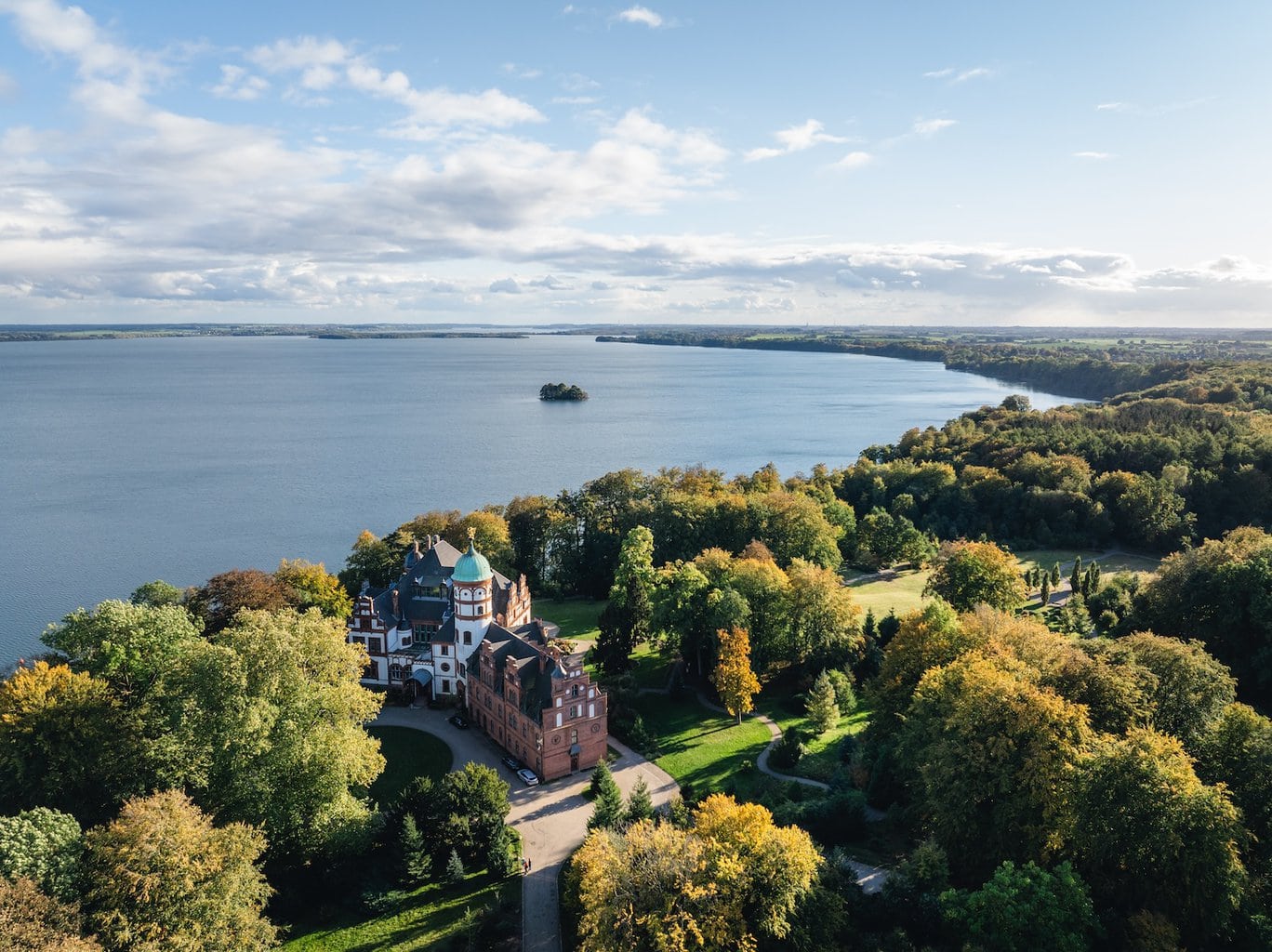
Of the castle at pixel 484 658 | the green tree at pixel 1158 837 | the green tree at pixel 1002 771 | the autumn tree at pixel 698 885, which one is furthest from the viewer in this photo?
the castle at pixel 484 658

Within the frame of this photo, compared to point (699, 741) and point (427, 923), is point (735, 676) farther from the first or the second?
point (427, 923)

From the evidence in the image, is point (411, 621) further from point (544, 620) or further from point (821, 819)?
point (821, 819)

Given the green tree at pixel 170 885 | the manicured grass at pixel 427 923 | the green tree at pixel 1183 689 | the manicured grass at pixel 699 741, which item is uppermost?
the green tree at pixel 1183 689

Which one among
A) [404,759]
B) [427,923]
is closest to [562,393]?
[404,759]

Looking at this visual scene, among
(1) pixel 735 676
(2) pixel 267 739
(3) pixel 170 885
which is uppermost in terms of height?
(2) pixel 267 739

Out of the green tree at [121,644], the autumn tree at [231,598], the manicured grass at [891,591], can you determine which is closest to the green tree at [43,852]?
the green tree at [121,644]

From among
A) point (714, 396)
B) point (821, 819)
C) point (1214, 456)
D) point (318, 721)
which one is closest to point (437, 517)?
point (318, 721)

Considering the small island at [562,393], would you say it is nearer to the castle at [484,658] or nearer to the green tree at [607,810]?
the castle at [484,658]

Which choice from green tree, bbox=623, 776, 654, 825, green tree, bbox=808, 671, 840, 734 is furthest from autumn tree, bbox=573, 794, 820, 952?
green tree, bbox=808, 671, 840, 734
